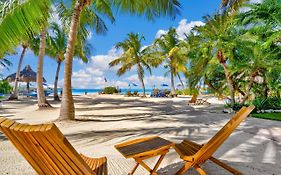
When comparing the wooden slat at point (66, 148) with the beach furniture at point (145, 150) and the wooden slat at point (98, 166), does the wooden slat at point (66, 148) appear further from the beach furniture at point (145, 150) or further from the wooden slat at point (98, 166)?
the beach furniture at point (145, 150)

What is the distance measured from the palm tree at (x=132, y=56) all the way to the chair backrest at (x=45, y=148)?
3351 centimetres

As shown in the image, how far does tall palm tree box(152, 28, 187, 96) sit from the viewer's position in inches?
1410

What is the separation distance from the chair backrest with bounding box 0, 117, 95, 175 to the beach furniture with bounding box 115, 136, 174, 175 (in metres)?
1.06

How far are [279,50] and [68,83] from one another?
1357cm

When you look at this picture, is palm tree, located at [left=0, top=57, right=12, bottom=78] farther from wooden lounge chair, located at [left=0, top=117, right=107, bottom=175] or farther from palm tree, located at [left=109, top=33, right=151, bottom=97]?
wooden lounge chair, located at [left=0, top=117, right=107, bottom=175]

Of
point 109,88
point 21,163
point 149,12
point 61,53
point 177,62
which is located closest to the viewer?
point 21,163

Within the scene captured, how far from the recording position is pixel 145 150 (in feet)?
11.5

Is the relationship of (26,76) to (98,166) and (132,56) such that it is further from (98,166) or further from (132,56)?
(98,166)

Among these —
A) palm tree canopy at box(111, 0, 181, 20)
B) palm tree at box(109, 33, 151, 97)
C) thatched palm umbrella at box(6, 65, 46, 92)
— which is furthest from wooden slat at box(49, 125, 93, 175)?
thatched palm umbrella at box(6, 65, 46, 92)

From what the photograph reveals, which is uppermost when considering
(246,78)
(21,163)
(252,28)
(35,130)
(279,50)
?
(252,28)

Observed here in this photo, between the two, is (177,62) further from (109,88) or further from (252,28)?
(252,28)

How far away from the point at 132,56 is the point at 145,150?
108ft

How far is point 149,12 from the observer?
38.2 ft

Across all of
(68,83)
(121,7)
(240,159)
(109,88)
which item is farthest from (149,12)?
(109,88)
